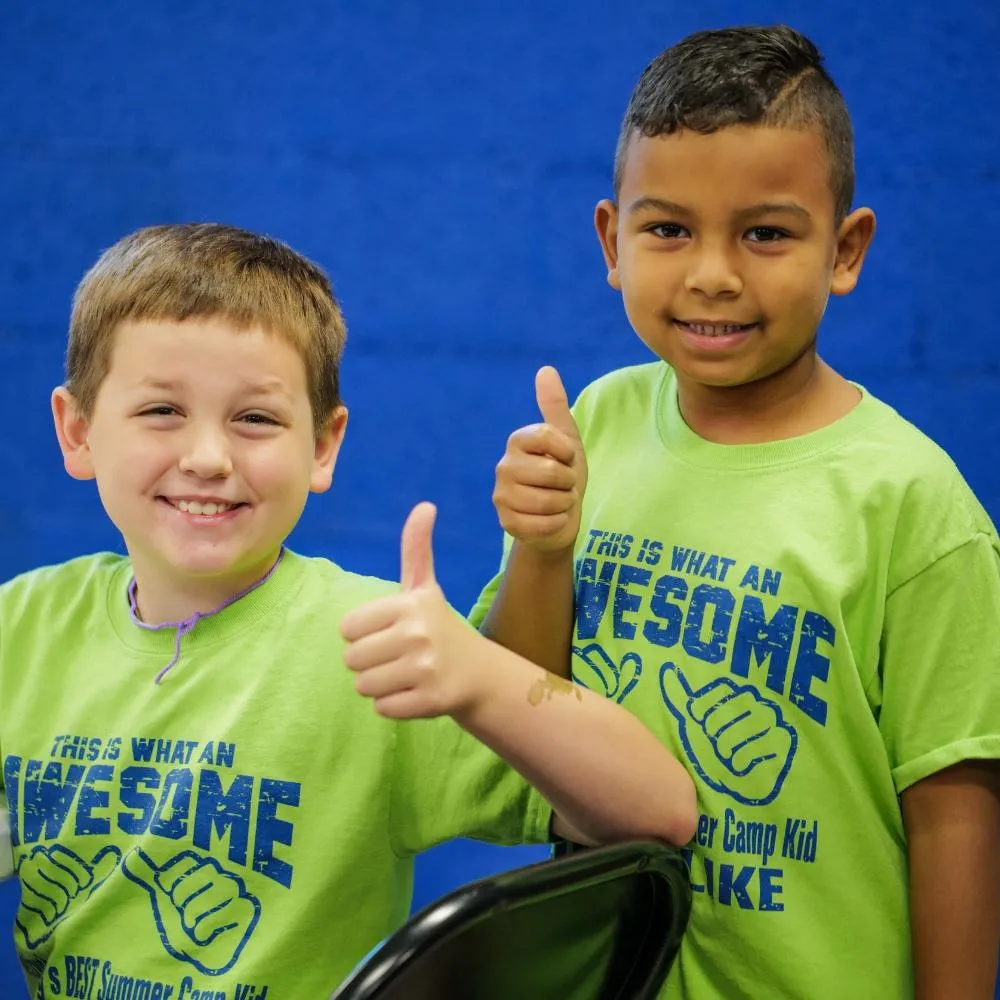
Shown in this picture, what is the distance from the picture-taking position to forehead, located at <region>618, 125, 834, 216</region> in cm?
101

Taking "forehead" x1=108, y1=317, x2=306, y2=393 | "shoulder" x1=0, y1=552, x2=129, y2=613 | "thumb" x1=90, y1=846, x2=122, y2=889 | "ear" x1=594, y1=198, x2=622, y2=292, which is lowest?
"thumb" x1=90, y1=846, x2=122, y2=889

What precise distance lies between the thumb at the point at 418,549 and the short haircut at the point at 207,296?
11.2 inches

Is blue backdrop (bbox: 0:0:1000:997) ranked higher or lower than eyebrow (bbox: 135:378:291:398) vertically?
higher

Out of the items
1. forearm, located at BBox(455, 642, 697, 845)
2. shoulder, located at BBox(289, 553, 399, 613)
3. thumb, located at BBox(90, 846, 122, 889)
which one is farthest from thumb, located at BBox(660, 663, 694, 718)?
thumb, located at BBox(90, 846, 122, 889)

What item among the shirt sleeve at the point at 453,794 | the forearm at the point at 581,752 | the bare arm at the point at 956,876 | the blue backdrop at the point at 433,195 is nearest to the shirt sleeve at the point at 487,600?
the shirt sleeve at the point at 453,794

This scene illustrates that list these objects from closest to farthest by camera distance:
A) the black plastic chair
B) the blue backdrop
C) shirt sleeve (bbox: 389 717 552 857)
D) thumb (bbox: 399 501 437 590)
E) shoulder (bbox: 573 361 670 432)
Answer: the black plastic chair < thumb (bbox: 399 501 437 590) < shirt sleeve (bbox: 389 717 552 857) < shoulder (bbox: 573 361 670 432) < the blue backdrop

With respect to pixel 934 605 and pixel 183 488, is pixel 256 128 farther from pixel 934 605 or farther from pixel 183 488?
pixel 934 605

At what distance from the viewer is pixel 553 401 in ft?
3.42

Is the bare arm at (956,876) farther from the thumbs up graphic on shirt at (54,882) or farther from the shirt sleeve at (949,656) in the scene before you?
the thumbs up graphic on shirt at (54,882)

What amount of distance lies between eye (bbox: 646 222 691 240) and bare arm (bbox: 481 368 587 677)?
0.14 meters

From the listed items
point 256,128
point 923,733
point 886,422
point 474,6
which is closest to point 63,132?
point 256,128

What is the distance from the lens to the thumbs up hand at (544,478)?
1022 mm

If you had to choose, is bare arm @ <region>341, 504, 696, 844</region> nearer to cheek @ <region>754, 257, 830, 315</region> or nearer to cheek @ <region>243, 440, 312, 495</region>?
cheek @ <region>243, 440, 312, 495</region>

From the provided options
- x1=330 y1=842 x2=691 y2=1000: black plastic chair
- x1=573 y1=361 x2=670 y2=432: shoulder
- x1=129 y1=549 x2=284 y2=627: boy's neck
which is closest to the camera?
x1=330 y1=842 x2=691 y2=1000: black plastic chair
